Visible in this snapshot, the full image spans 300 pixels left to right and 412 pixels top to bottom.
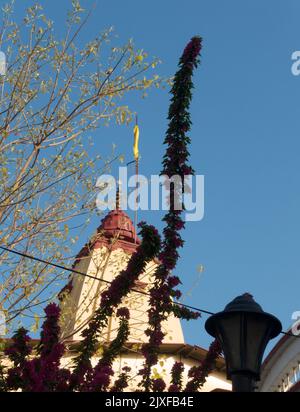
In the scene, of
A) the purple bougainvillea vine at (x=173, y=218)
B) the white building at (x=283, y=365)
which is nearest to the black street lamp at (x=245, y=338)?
the purple bougainvillea vine at (x=173, y=218)

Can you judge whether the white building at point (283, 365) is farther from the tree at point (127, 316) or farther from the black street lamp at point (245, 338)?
the black street lamp at point (245, 338)

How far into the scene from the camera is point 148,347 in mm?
6754

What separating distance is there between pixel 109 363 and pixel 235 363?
57.9 inches

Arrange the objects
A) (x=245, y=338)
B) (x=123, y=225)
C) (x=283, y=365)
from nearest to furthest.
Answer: (x=245, y=338), (x=283, y=365), (x=123, y=225)

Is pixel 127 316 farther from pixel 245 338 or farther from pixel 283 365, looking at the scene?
pixel 283 365

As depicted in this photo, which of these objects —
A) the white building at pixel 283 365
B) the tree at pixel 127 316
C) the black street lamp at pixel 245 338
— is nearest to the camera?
the black street lamp at pixel 245 338

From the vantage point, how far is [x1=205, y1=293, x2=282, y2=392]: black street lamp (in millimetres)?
5949

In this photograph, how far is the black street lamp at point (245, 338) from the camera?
5.95 meters

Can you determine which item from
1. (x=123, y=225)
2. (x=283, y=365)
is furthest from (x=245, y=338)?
(x=123, y=225)

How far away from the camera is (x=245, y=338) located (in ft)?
19.5

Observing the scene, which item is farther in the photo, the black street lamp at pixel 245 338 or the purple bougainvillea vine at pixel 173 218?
the purple bougainvillea vine at pixel 173 218
